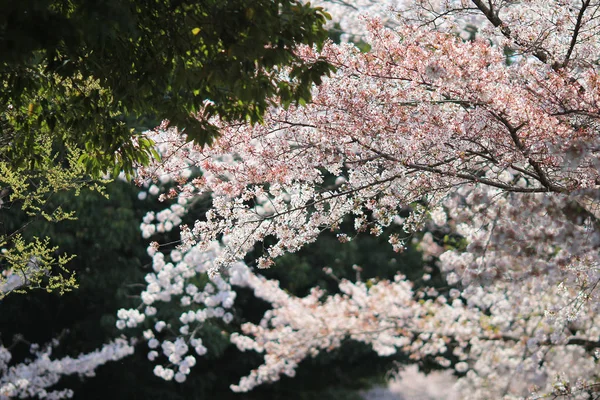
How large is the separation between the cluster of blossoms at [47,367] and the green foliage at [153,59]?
7.65m

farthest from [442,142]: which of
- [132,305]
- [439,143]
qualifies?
[132,305]

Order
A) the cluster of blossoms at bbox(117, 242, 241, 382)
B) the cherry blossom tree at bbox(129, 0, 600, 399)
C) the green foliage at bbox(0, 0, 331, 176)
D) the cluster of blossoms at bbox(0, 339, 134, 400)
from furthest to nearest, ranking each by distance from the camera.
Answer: the cluster of blossoms at bbox(0, 339, 134, 400)
the cluster of blossoms at bbox(117, 242, 241, 382)
the cherry blossom tree at bbox(129, 0, 600, 399)
the green foliage at bbox(0, 0, 331, 176)

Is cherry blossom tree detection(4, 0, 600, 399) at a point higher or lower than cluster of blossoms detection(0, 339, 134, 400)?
lower

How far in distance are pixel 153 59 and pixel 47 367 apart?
30.1 feet

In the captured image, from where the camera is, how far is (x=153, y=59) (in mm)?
4039

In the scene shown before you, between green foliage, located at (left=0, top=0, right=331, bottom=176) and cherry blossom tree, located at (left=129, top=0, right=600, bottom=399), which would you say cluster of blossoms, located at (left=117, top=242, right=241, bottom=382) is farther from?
green foliage, located at (left=0, top=0, right=331, bottom=176)

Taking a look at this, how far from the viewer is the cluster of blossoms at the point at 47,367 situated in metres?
11.9

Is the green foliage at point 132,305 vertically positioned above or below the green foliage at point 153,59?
above

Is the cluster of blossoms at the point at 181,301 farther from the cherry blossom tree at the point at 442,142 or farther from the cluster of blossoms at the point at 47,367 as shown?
the cherry blossom tree at the point at 442,142

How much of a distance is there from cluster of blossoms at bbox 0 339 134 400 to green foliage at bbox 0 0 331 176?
765 cm

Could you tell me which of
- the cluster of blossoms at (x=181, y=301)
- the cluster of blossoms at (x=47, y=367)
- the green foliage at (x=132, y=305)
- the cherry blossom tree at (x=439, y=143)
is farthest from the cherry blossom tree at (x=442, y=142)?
the cluster of blossoms at (x=47, y=367)

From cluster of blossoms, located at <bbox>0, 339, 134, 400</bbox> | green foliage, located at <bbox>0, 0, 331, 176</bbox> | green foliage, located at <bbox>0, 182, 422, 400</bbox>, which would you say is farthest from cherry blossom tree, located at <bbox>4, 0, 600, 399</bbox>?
cluster of blossoms, located at <bbox>0, 339, 134, 400</bbox>

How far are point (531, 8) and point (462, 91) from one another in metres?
1.09

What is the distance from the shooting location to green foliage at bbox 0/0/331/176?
3201 mm
